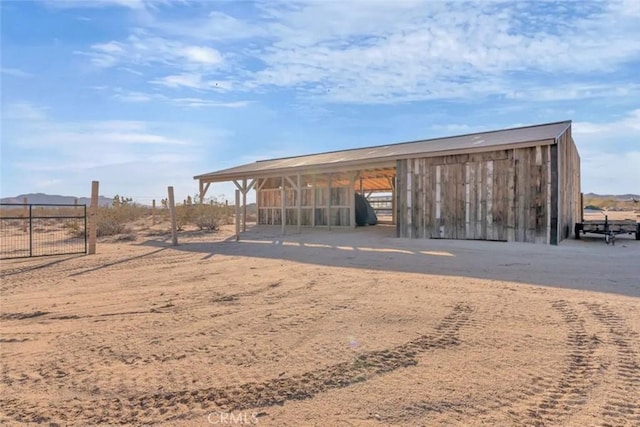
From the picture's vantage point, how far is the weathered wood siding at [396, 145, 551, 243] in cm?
1140

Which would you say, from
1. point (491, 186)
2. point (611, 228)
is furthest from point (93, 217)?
point (611, 228)

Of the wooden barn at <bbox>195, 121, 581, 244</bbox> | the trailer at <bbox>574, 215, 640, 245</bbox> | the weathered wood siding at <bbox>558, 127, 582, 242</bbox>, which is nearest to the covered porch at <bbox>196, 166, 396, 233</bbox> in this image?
the wooden barn at <bbox>195, 121, 581, 244</bbox>

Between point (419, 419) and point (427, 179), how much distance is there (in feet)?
38.2

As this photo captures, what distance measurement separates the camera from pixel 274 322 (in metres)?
4.60

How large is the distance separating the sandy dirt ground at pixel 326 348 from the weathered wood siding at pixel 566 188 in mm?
4832

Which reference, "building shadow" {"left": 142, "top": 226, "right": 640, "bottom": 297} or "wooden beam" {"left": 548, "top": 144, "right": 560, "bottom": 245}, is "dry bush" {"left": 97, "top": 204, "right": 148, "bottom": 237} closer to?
"building shadow" {"left": 142, "top": 226, "right": 640, "bottom": 297}

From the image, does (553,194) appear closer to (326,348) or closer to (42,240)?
(326,348)

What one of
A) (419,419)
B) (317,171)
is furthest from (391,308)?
(317,171)

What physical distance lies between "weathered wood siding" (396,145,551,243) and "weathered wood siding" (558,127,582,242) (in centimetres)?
85

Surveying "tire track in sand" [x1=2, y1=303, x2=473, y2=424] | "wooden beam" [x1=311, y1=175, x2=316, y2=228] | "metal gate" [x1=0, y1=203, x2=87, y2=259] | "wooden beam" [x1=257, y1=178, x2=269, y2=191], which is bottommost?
"tire track in sand" [x1=2, y1=303, x2=473, y2=424]

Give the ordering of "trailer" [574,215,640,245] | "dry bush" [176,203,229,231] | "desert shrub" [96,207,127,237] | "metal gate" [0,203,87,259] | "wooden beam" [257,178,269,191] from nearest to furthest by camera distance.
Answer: "metal gate" [0,203,87,259], "trailer" [574,215,640,245], "desert shrub" [96,207,127,237], "dry bush" [176,203,229,231], "wooden beam" [257,178,269,191]

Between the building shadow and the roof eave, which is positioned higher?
the roof eave

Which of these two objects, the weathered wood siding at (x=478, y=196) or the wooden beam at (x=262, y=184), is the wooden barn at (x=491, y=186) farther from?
the wooden beam at (x=262, y=184)

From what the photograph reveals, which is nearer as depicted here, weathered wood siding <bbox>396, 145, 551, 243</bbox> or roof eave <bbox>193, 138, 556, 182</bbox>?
weathered wood siding <bbox>396, 145, 551, 243</bbox>
